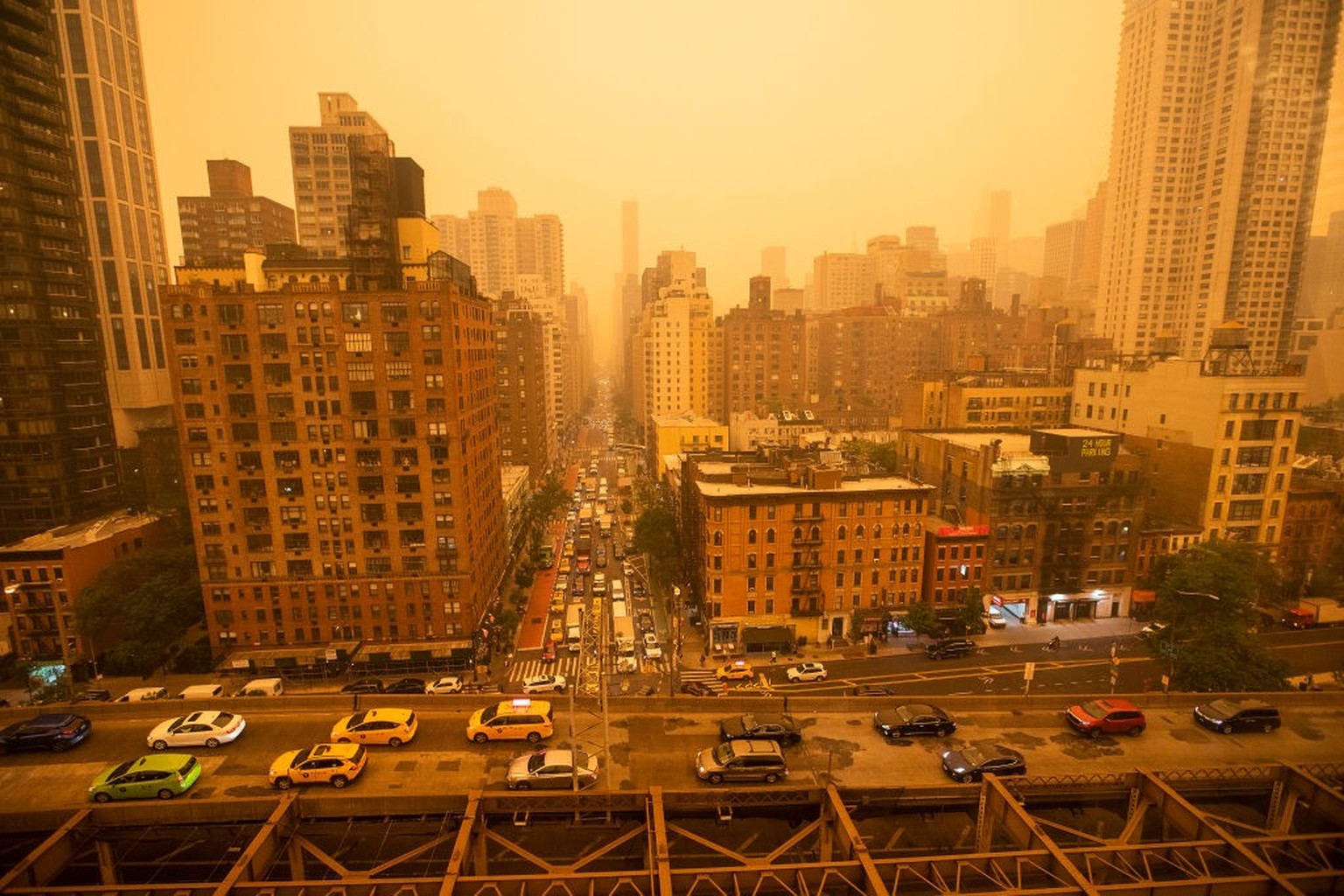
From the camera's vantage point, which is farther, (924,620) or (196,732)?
(924,620)

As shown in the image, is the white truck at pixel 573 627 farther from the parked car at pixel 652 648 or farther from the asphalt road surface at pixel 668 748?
the asphalt road surface at pixel 668 748

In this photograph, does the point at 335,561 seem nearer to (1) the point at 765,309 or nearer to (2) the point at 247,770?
(2) the point at 247,770

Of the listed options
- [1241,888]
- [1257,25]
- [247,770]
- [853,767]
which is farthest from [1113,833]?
[1257,25]

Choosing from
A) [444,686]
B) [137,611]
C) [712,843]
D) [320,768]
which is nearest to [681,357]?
[444,686]

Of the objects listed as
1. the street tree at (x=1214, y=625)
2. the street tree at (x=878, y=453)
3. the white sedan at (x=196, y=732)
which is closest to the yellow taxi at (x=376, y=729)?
the white sedan at (x=196, y=732)

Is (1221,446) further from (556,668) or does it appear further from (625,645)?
(556,668)
